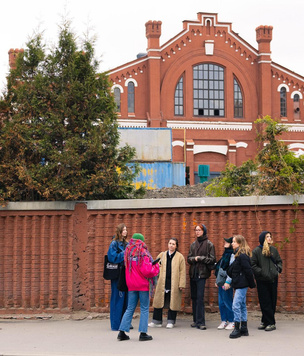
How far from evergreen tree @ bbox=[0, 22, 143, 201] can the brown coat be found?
212cm

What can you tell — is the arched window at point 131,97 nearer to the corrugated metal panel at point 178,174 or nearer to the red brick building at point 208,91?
the red brick building at point 208,91

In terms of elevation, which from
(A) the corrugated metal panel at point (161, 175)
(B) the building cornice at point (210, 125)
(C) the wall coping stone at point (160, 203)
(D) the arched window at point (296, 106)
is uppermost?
(D) the arched window at point (296, 106)

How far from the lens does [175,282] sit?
1058cm

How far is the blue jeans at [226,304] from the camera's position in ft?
33.9

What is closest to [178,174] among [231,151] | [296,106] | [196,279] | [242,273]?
[231,151]

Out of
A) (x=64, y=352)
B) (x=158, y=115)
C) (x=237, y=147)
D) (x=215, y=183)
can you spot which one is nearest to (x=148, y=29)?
(x=158, y=115)

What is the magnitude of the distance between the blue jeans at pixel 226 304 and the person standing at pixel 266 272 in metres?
0.57

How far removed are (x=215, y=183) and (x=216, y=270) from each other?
403 cm

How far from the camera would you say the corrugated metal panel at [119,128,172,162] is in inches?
1206

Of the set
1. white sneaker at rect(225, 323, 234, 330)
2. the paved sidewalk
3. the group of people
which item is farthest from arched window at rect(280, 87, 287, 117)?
white sneaker at rect(225, 323, 234, 330)

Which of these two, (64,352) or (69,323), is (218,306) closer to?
(69,323)

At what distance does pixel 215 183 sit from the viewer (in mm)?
14188

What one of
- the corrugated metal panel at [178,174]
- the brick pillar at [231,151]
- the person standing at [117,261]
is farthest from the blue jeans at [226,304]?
the brick pillar at [231,151]

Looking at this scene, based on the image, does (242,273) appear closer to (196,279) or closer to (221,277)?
(221,277)
